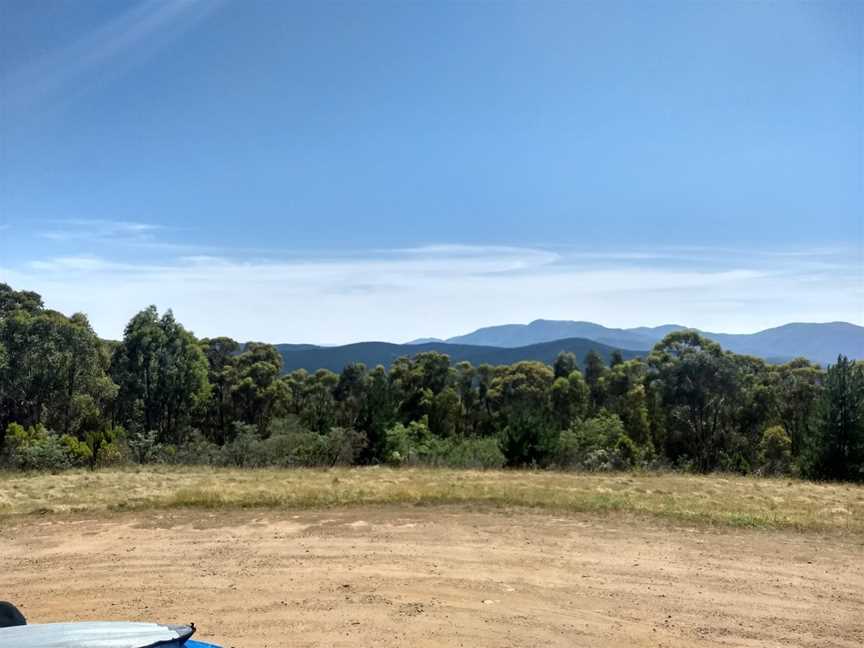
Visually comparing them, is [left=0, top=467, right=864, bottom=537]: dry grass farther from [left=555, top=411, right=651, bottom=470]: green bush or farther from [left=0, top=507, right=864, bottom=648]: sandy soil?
[left=555, top=411, right=651, bottom=470]: green bush

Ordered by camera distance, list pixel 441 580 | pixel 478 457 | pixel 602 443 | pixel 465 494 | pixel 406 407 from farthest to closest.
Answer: pixel 406 407 → pixel 602 443 → pixel 478 457 → pixel 465 494 → pixel 441 580

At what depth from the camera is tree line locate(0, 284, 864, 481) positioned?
88.9 feet

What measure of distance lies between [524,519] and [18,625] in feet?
33.6

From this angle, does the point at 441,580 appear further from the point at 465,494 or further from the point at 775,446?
the point at 775,446

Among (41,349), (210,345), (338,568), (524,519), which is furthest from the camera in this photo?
(210,345)

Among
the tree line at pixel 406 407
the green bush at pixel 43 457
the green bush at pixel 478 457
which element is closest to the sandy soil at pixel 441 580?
the green bush at pixel 43 457

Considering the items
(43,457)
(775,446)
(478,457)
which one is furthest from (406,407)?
(43,457)

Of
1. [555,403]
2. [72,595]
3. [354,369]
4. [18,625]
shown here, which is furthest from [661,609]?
[354,369]

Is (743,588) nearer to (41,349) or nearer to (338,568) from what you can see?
(338,568)

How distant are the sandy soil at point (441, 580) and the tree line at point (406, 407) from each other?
1449 cm

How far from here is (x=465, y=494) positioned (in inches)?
559

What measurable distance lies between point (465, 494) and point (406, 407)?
125 feet

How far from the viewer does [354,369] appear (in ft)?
192

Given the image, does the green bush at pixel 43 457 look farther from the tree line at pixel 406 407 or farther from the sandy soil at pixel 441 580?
the sandy soil at pixel 441 580
